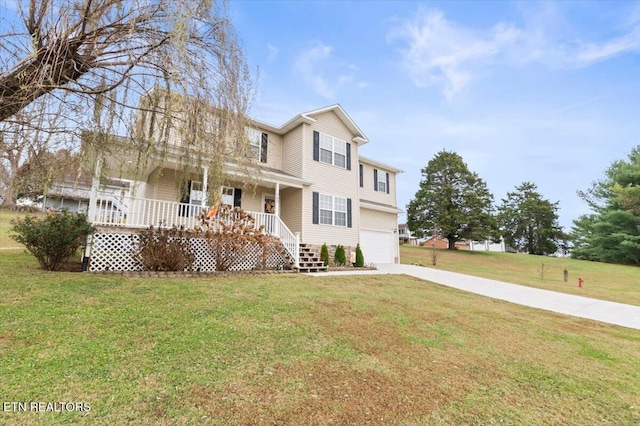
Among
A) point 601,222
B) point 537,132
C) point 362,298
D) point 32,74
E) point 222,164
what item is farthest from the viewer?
point 601,222

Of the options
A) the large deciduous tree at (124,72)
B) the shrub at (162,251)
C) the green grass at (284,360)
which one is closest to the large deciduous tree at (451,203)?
the green grass at (284,360)

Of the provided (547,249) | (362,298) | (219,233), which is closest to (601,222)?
(547,249)

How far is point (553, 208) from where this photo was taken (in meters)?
47.1

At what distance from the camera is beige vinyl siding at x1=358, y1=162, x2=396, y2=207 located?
18.9m

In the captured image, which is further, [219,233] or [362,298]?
[219,233]

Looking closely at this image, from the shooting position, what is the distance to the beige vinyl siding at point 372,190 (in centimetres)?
1888

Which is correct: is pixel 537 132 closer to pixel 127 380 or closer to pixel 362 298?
pixel 362 298

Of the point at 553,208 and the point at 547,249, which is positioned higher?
the point at 553,208

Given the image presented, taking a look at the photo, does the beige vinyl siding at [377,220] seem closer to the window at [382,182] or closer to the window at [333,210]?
the window at [382,182]

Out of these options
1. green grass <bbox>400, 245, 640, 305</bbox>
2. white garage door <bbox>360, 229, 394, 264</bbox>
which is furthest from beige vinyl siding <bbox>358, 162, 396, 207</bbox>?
green grass <bbox>400, 245, 640, 305</bbox>

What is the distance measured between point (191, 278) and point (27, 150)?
4.22 metres

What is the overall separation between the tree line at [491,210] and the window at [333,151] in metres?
19.2

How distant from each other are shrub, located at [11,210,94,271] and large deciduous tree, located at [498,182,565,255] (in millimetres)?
50169

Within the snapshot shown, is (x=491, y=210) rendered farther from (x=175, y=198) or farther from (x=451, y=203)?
(x=175, y=198)
